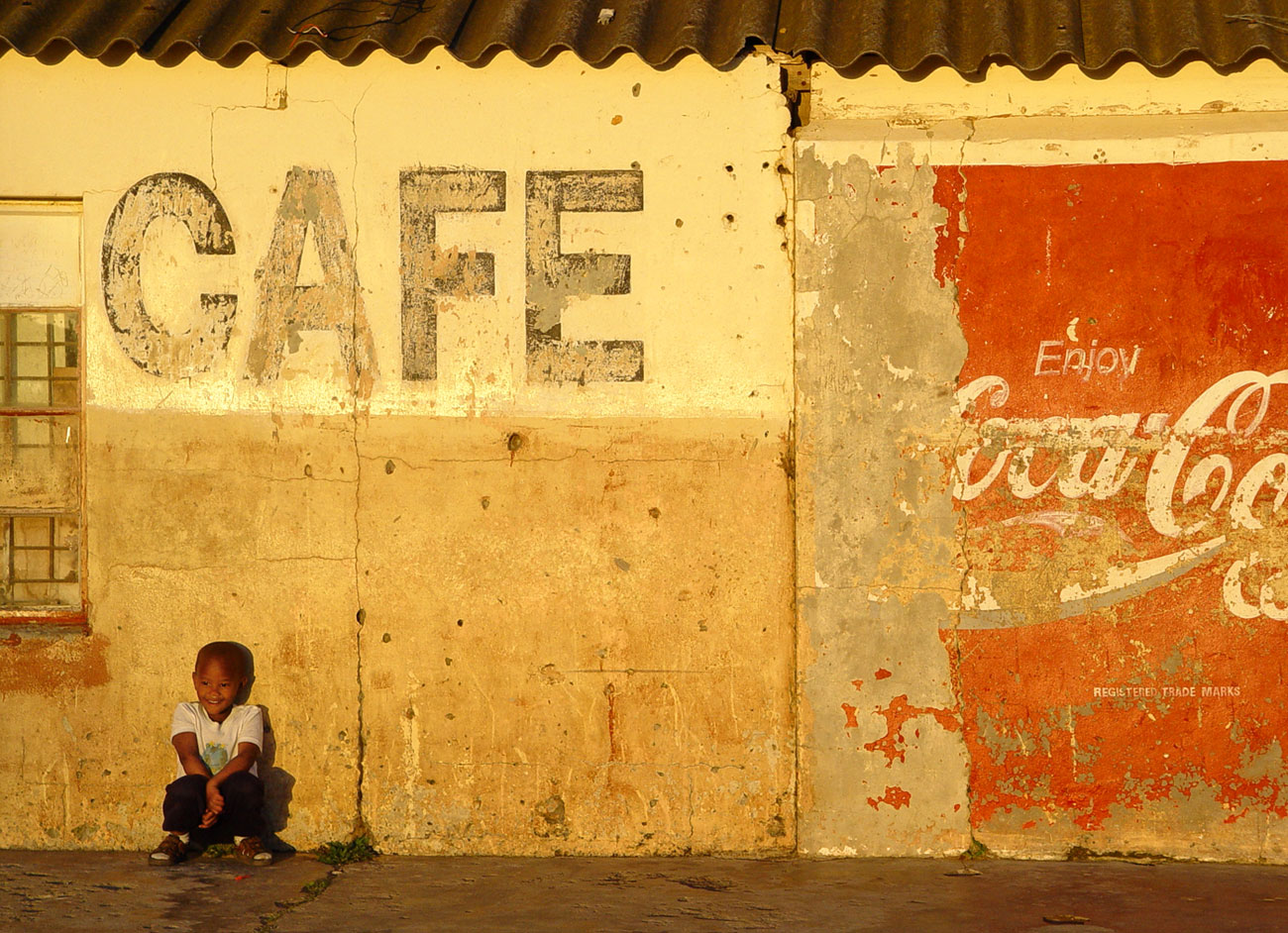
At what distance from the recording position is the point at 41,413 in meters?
5.55

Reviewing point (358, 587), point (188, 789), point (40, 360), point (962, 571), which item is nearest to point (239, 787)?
point (188, 789)

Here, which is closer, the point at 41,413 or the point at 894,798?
the point at 894,798

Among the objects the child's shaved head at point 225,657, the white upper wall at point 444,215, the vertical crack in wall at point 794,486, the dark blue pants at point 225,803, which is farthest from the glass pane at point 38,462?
the vertical crack in wall at point 794,486

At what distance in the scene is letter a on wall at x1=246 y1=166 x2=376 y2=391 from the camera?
17.7ft

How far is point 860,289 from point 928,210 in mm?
416

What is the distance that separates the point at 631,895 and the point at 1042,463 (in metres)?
2.36

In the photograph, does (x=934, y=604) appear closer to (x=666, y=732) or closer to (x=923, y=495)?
(x=923, y=495)

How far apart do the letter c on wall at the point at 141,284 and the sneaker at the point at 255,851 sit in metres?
1.94

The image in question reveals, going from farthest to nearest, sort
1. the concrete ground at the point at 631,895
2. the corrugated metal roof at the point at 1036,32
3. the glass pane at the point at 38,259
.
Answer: the glass pane at the point at 38,259 → the corrugated metal roof at the point at 1036,32 → the concrete ground at the point at 631,895

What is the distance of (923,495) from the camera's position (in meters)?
5.29

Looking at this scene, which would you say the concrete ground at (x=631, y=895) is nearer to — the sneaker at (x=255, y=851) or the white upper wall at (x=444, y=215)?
the sneaker at (x=255, y=851)

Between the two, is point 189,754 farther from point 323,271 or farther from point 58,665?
point 323,271

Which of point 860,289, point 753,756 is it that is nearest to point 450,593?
point 753,756

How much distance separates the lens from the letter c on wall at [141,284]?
541cm
